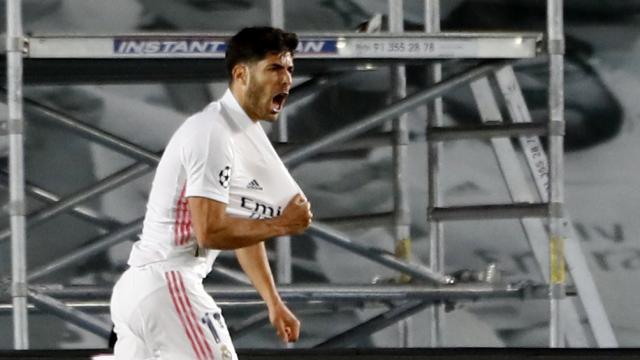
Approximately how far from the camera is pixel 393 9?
941cm

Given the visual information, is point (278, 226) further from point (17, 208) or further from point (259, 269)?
point (17, 208)

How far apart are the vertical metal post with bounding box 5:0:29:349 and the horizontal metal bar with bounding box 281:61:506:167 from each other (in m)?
1.21

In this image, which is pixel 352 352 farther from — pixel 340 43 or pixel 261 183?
pixel 261 183

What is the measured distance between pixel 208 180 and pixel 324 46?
323 centimetres

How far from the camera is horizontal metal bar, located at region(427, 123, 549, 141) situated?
9.28 metres

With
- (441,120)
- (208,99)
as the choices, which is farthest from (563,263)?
(208,99)

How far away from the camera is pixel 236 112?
5980 mm

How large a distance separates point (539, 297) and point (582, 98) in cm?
166

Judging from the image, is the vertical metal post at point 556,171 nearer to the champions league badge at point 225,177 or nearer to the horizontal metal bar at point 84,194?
the horizontal metal bar at point 84,194

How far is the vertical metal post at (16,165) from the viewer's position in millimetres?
8688

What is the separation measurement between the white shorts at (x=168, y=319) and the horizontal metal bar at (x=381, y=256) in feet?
11.0

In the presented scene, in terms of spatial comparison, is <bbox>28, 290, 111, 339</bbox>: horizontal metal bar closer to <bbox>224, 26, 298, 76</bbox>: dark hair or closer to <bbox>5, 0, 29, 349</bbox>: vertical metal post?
<bbox>5, 0, 29, 349</bbox>: vertical metal post

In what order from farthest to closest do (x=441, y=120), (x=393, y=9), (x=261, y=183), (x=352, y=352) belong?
1. (x=441, y=120)
2. (x=393, y=9)
3. (x=352, y=352)
4. (x=261, y=183)

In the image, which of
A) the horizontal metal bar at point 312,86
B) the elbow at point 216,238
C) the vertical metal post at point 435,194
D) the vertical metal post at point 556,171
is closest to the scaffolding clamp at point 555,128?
→ the vertical metal post at point 556,171
